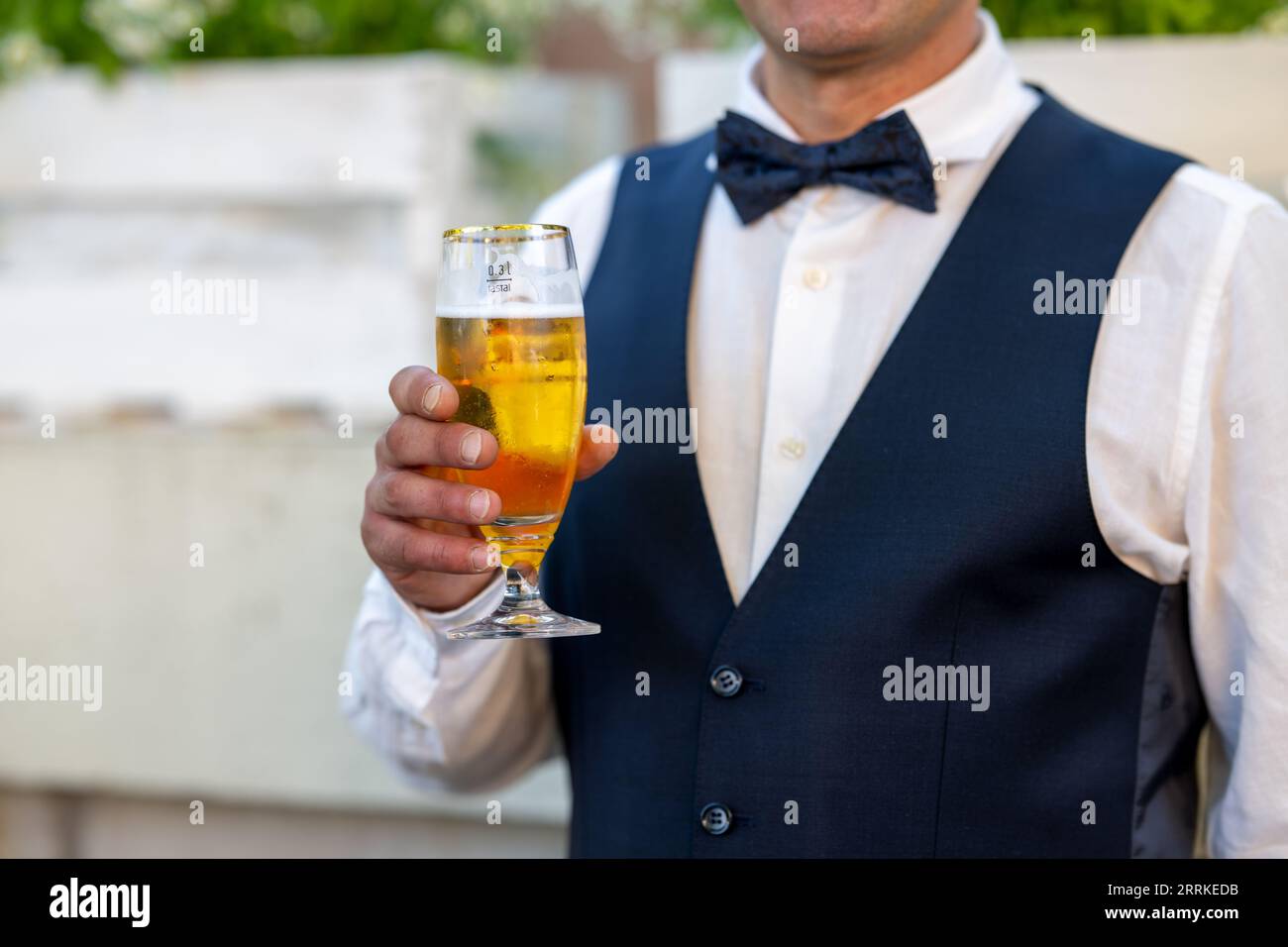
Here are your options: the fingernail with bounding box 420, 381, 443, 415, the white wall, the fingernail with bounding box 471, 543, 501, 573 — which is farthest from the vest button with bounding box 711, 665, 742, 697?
the white wall

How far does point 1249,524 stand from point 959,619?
11.1 inches

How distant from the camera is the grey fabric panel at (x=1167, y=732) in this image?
148 cm

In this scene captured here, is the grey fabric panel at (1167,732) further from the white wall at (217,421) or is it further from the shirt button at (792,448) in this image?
the white wall at (217,421)

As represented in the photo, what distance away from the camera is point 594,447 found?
4.10 feet

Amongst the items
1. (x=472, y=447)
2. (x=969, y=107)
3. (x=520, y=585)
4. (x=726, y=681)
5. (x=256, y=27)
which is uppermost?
(x=256, y=27)

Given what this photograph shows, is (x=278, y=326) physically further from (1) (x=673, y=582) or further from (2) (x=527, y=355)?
(2) (x=527, y=355)

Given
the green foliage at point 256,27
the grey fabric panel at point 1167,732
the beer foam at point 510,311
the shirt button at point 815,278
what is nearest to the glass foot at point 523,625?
the beer foam at point 510,311

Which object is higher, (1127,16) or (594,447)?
(1127,16)

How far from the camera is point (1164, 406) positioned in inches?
56.2

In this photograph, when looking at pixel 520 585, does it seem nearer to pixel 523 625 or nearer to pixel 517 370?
pixel 523 625

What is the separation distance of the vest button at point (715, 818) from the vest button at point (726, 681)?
0.11 m

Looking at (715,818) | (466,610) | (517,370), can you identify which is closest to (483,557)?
(517,370)

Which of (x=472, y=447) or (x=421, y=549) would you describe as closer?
(x=472, y=447)
